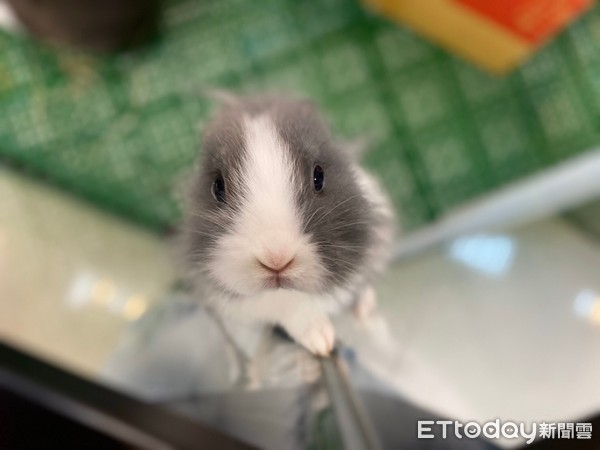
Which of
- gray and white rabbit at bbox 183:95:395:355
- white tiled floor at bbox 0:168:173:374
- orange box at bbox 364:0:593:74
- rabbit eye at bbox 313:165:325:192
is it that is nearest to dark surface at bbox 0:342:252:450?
gray and white rabbit at bbox 183:95:395:355

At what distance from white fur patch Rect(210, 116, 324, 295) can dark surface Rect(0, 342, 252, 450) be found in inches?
5.0

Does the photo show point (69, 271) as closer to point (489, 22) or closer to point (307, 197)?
point (307, 197)

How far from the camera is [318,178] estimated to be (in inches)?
20.0

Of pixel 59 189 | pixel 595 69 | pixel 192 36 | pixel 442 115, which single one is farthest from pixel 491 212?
pixel 59 189

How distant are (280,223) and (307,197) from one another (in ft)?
0.14

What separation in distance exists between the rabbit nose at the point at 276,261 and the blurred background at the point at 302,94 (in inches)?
21.6

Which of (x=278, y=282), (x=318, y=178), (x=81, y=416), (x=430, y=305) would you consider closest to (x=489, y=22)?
(x=430, y=305)

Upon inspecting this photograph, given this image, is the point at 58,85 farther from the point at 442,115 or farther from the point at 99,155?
the point at 442,115

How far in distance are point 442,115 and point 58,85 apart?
2.86 ft

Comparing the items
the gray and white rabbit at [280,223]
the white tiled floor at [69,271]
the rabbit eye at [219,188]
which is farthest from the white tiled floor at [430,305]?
the rabbit eye at [219,188]

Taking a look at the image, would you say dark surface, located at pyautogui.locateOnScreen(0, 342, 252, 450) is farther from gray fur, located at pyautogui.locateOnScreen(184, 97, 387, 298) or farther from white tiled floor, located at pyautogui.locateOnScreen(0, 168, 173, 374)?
white tiled floor, located at pyautogui.locateOnScreen(0, 168, 173, 374)

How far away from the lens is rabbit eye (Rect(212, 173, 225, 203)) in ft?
1.61

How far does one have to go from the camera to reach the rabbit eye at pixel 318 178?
1.65 ft

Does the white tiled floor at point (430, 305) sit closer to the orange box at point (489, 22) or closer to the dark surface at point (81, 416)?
the dark surface at point (81, 416)
